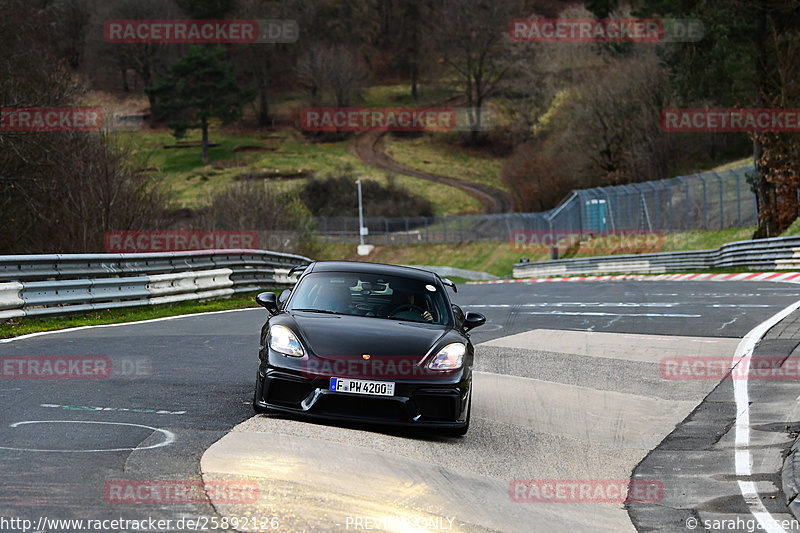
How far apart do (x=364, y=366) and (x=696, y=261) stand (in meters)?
31.8

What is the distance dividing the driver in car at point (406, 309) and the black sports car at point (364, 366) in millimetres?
15

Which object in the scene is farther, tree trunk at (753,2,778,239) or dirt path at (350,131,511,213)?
dirt path at (350,131,511,213)

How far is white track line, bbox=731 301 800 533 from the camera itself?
20.9ft

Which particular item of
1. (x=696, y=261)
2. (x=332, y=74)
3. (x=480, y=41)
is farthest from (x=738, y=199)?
(x=332, y=74)

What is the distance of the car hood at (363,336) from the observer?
26.5 feet

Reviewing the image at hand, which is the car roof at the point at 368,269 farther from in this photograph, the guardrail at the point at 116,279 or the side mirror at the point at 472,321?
the guardrail at the point at 116,279

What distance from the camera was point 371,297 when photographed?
9.43 metres

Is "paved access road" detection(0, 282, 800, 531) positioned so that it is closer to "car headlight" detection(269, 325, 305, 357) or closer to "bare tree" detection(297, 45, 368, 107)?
"car headlight" detection(269, 325, 305, 357)

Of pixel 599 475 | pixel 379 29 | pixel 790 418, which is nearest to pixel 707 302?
pixel 790 418

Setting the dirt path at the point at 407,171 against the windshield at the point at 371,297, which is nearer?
the windshield at the point at 371,297

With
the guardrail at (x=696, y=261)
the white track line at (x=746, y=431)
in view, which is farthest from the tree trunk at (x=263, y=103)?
the white track line at (x=746, y=431)

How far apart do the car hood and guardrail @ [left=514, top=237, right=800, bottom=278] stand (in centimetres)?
2349

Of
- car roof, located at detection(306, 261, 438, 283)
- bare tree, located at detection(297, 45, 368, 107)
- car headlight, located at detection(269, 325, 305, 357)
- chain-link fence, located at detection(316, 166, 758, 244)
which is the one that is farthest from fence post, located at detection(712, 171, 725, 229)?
bare tree, located at detection(297, 45, 368, 107)

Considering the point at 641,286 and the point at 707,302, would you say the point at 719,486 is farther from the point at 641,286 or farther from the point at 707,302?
the point at 641,286
